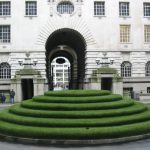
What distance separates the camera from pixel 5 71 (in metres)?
53.9

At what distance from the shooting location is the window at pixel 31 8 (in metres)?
54.7

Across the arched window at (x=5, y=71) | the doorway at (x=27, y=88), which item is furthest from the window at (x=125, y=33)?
the arched window at (x=5, y=71)

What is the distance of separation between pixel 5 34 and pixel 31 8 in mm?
5038

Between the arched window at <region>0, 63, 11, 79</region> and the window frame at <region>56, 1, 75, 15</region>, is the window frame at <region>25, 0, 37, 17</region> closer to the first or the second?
the window frame at <region>56, 1, 75, 15</region>

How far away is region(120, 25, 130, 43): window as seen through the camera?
55188mm

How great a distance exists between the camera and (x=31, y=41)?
2122 inches

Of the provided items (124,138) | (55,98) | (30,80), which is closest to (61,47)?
(30,80)

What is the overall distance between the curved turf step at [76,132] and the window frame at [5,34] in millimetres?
32265

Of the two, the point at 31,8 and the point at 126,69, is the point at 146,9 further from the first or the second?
the point at 31,8

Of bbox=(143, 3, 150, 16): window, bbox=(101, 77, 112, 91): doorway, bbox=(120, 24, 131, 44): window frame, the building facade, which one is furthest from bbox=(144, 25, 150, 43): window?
bbox=(101, 77, 112, 91): doorway

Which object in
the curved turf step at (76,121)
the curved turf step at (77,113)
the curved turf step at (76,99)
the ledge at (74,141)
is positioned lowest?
the ledge at (74,141)

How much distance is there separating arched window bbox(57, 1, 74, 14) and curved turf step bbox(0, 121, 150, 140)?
110 ft

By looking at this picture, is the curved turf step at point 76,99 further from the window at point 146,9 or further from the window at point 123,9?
the window at point 146,9

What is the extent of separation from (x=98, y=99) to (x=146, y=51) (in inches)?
1200
